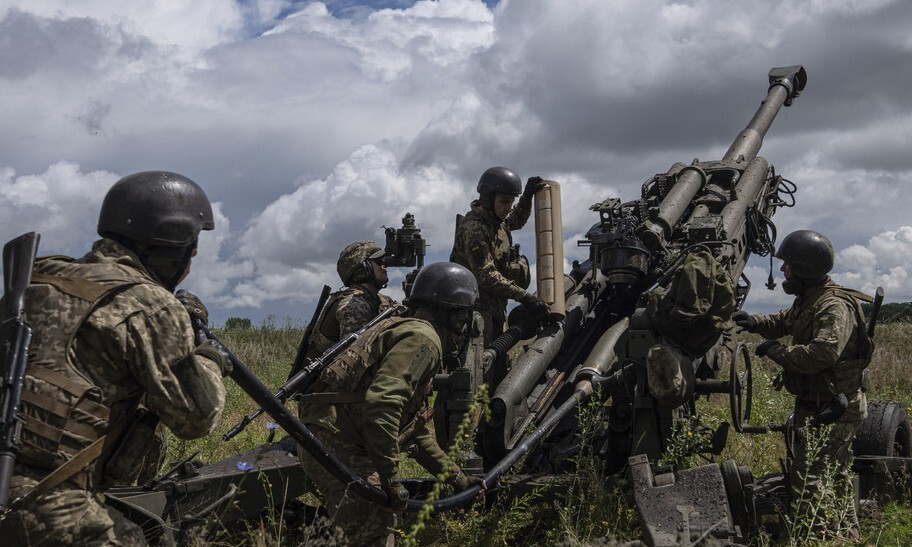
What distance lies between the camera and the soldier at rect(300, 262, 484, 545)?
4363 millimetres

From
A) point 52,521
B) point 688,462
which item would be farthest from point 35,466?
point 688,462

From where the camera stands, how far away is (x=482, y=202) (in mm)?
7941

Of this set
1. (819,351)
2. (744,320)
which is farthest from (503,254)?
(819,351)

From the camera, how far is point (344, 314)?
21.9 ft

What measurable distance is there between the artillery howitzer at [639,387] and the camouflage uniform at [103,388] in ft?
1.51

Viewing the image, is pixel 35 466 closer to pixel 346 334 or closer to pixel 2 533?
pixel 2 533

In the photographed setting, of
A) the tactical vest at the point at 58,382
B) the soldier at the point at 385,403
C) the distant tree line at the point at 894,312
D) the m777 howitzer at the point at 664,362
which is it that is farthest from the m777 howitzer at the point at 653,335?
the distant tree line at the point at 894,312

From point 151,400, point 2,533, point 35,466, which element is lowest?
point 2,533

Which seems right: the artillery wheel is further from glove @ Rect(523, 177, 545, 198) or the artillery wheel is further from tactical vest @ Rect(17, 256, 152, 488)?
tactical vest @ Rect(17, 256, 152, 488)

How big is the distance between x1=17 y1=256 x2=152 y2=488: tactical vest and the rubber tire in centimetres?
572

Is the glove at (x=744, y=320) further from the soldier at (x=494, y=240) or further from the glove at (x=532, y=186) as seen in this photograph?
the glove at (x=532, y=186)

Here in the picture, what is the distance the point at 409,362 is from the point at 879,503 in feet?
13.5

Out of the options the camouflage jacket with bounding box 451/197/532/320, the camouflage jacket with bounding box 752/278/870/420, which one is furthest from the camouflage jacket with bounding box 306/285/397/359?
the camouflage jacket with bounding box 752/278/870/420

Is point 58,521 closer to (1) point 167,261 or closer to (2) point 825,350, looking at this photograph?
(1) point 167,261
